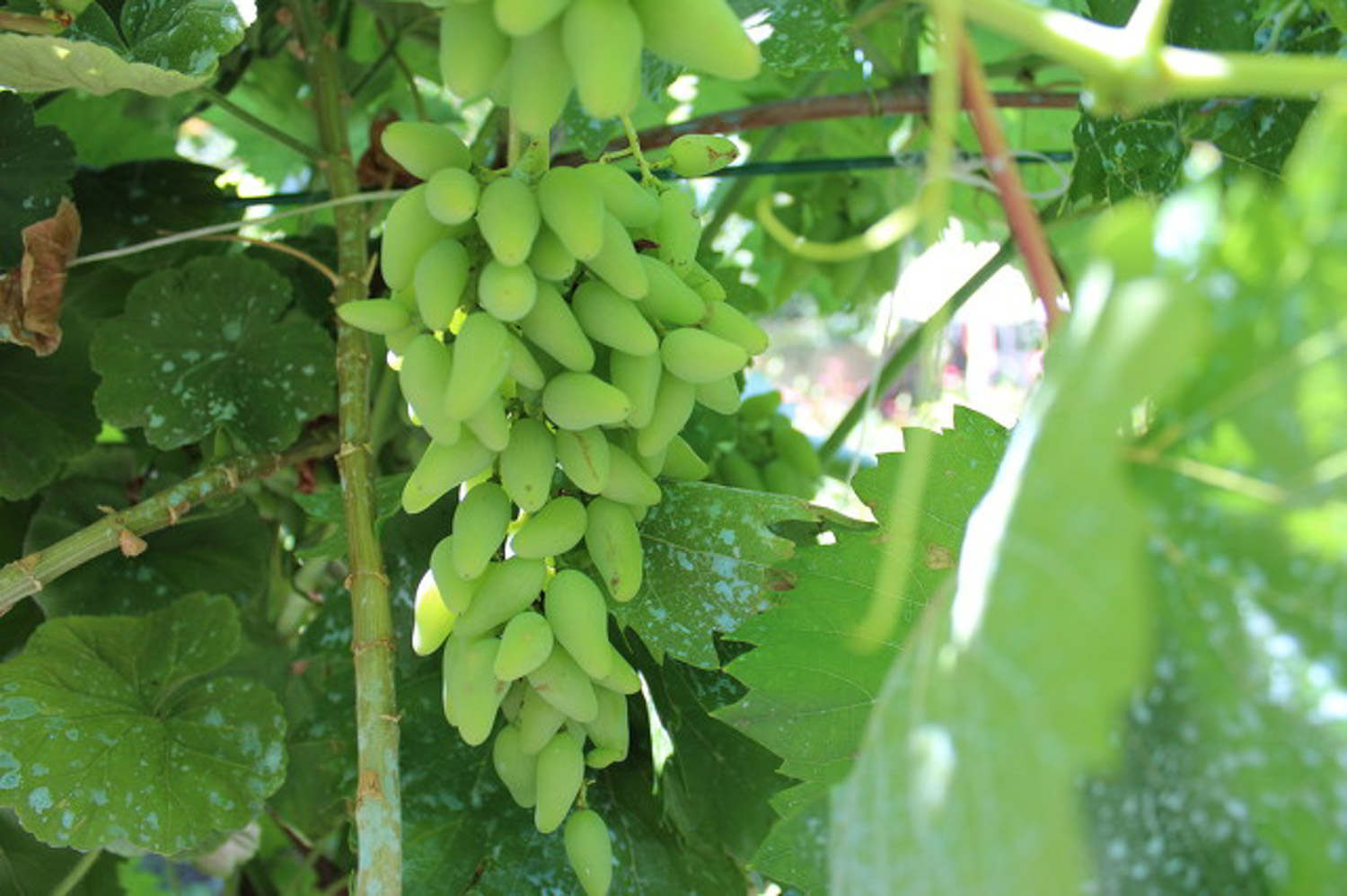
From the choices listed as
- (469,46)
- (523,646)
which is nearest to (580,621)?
(523,646)

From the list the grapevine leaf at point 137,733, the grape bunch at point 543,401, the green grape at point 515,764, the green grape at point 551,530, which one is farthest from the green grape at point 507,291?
the grapevine leaf at point 137,733

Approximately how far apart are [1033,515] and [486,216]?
10.2 inches

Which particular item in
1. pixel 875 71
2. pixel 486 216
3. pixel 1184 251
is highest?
pixel 1184 251

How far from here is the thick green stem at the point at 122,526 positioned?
66 centimetres

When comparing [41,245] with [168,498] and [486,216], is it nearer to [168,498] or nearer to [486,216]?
[168,498]

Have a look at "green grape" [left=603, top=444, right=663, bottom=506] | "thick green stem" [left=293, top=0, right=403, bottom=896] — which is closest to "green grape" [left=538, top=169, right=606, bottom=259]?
"green grape" [left=603, top=444, right=663, bottom=506]

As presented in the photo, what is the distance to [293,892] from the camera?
1.17 metres

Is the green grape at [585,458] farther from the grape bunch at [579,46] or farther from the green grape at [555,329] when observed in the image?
the grape bunch at [579,46]

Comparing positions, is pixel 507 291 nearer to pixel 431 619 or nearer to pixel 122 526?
pixel 431 619

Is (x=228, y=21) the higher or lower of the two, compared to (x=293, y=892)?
higher

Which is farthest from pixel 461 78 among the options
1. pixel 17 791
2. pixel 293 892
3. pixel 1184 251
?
pixel 293 892

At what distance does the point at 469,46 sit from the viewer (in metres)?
0.44

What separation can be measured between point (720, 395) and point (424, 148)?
0.17m

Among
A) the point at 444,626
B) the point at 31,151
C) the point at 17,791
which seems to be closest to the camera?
the point at 444,626
